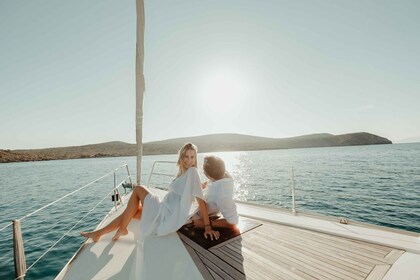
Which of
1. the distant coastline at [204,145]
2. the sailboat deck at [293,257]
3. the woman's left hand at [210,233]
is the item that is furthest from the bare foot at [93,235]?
the distant coastline at [204,145]

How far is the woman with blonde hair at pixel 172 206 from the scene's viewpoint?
279 centimetres

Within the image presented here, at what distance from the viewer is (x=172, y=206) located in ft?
9.38

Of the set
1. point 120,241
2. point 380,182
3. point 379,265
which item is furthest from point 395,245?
point 380,182

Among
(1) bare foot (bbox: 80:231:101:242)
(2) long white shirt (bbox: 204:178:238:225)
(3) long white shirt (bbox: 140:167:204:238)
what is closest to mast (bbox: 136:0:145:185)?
(3) long white shirt (bbox: 140:167:204:238)

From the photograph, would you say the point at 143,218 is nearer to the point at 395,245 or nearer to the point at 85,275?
the point at 85,275

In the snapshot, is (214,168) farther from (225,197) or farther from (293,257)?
(293,257)

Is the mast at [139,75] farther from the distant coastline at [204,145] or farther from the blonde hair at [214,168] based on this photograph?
the distant coastline at [204,145]

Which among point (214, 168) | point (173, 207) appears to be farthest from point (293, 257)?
point (173, 207)

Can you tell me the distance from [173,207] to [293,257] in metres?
1.47

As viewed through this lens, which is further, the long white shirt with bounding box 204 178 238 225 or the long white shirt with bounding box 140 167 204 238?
the long white shirt with bounding box 204 178 238 225

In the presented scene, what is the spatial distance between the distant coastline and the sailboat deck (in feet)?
223

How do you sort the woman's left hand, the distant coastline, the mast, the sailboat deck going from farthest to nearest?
the distant coastline → the mast → the woman's left hand → the sailboat deck

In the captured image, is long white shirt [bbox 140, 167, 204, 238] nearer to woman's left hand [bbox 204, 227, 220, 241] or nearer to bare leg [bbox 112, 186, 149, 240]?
bare leg [bbox 112, 186, 149, 240]

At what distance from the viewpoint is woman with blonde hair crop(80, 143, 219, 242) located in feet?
9.16
